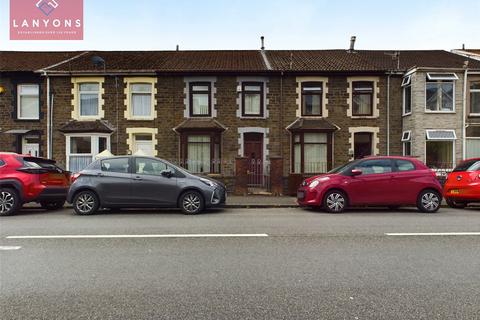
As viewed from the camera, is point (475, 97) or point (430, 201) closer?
point (430, 201)

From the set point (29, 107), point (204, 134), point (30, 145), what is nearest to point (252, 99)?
point (204, 134)

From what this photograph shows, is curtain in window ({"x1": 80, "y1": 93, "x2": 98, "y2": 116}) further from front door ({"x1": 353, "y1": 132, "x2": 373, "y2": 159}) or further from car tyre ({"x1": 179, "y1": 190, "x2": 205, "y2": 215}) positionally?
front door ({"x1": 353, "y1": 132, "x2": 373, "y2": 159})

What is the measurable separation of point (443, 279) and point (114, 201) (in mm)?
8110

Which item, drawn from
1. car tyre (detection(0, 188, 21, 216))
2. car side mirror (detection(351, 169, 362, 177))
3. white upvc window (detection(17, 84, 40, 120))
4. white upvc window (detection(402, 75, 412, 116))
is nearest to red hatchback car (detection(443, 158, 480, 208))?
car side mirror (detection(351, 169, 362, 177))

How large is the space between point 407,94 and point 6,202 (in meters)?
17.6

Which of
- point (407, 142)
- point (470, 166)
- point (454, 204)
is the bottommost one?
point (454, 204)

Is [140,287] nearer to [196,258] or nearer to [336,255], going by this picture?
[196,258]

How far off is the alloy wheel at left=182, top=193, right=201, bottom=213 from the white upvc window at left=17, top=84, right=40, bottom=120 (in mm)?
12799

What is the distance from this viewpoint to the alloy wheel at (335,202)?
34.0 feet

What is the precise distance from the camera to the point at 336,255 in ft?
17.9

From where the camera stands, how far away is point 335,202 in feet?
34.0

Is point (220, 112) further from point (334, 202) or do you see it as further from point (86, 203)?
point (86, 203)

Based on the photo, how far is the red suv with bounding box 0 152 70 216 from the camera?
975 cm

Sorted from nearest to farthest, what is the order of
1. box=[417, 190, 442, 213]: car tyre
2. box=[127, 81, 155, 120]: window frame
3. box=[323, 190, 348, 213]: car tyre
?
box=[323, 190, 348, 213]: car tyre, box=[417, 190, 442, 213]: car tyre, box=[127, 81, 155, 120]: window frame
